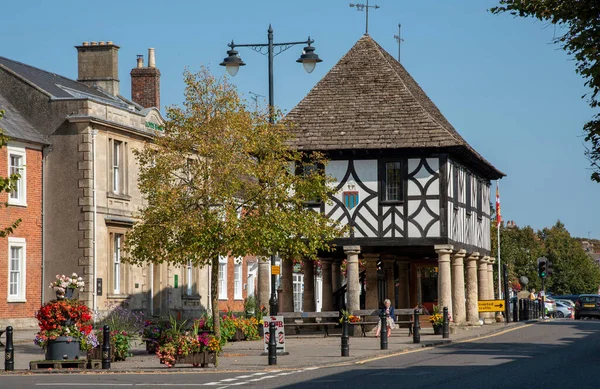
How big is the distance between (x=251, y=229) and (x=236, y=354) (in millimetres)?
3212

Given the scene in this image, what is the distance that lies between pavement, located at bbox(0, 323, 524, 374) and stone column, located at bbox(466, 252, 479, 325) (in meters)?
2.98

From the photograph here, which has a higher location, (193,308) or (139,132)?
(139,132)

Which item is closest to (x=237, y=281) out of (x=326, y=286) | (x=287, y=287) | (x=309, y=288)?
(x=326, y=286)

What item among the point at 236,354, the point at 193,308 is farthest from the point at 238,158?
the point at 193,308

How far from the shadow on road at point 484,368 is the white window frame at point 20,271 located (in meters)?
15.2

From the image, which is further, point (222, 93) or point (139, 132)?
point (139, 132)

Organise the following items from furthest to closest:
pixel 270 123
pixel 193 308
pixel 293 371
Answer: pixel 193 308, pixel 270 123, pixel 293 371

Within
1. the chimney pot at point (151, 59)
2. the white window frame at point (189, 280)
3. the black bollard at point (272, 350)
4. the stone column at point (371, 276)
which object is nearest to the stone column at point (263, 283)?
the stone column at point (371, 276)

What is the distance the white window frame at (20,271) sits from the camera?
38.0 metres

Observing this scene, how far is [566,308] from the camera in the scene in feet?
244

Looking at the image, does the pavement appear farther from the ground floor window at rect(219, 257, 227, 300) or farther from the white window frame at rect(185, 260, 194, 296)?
the ground floor window at rect(219, 257, 227, 300)

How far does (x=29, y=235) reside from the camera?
130ft

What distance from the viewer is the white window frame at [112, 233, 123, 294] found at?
41.9 meters

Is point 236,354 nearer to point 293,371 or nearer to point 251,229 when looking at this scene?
point 251,229
